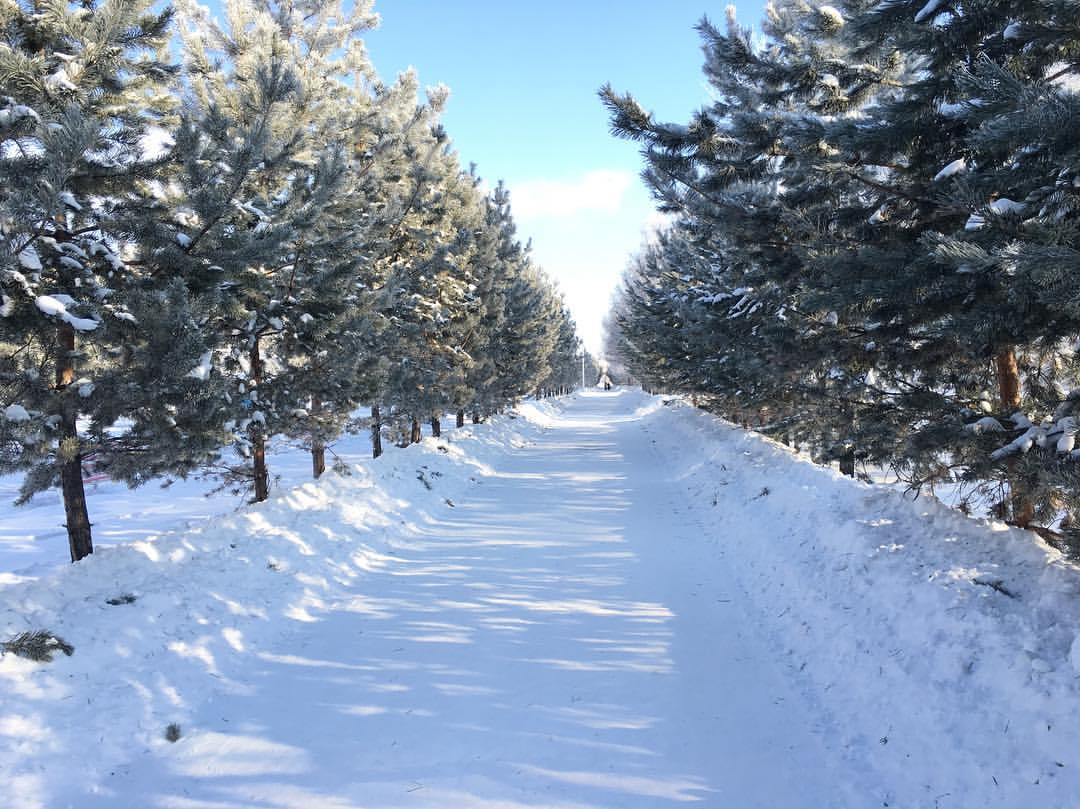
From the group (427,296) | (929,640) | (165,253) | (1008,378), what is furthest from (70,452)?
(427,296)

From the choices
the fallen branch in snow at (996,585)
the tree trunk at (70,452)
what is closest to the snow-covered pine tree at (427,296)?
the tree trunk at (70,452)

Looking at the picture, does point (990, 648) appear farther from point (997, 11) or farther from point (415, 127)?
point (415, 127)

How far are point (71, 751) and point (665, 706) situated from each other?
412cm

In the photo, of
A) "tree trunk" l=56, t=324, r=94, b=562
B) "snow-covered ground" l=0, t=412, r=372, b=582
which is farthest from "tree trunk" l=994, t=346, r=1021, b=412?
"snow-covered ground" l=0, t=412, r=372, b=582

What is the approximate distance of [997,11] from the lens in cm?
418

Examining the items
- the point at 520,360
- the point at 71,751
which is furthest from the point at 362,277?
the point at 520,360

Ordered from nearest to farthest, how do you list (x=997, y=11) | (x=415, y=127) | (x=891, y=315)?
(x=997, y=11) < (x=891, y=315) < (x=415, y=127)

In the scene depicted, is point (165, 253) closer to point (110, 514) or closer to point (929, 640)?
point (929, 640)

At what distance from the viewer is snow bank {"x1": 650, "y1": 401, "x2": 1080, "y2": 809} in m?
3.15

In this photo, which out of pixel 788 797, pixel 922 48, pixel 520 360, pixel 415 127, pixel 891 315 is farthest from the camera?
pixel 520 360

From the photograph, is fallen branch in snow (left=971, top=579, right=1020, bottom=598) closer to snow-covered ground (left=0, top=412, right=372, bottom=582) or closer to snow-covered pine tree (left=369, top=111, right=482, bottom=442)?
snow-covered ground (left=0, top=412, right=372, bottom=582)

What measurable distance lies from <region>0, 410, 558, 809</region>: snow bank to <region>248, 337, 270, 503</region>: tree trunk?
0.68 m

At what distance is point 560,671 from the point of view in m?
4.74

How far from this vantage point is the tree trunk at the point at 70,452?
5379mm
